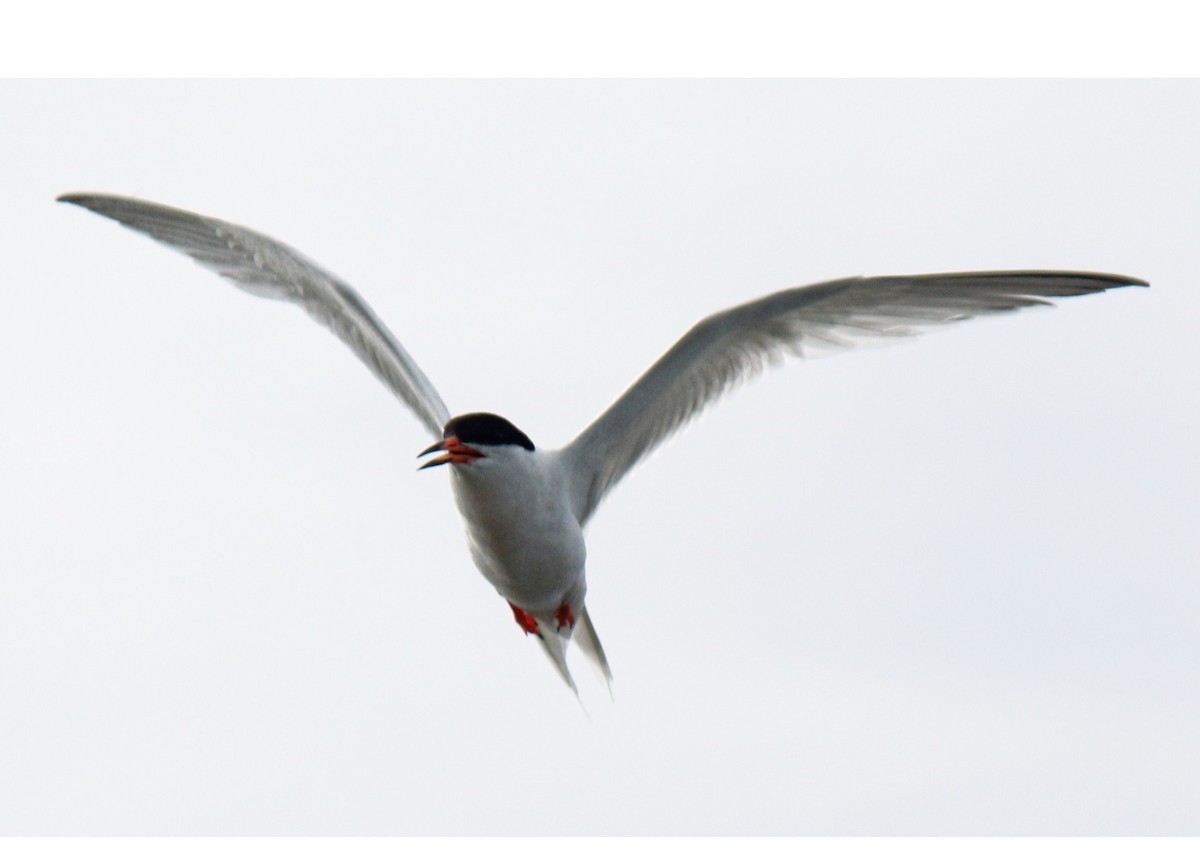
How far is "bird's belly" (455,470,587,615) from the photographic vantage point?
563 centimetres

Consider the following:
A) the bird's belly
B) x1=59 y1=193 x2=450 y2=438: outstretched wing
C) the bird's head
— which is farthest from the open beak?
x1=59 y1=193 x2=450 y2=438: outstretched wing

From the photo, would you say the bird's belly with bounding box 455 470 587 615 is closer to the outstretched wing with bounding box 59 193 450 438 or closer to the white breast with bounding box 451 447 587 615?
the white breast with bounding box 451 447 587 615

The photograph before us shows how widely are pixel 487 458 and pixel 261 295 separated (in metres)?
1.44

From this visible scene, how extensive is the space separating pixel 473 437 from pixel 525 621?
1.08 m

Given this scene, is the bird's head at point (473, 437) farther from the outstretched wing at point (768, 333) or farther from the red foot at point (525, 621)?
the red foot at point (525, 621)

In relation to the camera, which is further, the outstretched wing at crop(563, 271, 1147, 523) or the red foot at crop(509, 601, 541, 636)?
the red foot at crop(509, 601, 541, 636)

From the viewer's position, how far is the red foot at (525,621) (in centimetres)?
627

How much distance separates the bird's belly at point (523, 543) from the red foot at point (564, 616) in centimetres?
10

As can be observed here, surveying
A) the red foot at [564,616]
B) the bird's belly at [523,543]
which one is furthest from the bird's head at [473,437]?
the red foot at [564,616]

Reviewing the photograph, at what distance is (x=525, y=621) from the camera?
635 cm

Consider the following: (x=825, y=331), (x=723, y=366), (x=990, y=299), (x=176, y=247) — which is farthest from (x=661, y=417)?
(x=176, y=247)

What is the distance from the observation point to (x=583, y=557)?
602 cm

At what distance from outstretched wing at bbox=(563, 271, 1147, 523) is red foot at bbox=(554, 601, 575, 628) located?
37 centimetres

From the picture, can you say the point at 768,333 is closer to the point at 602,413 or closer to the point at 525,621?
A: the point at 602,413
